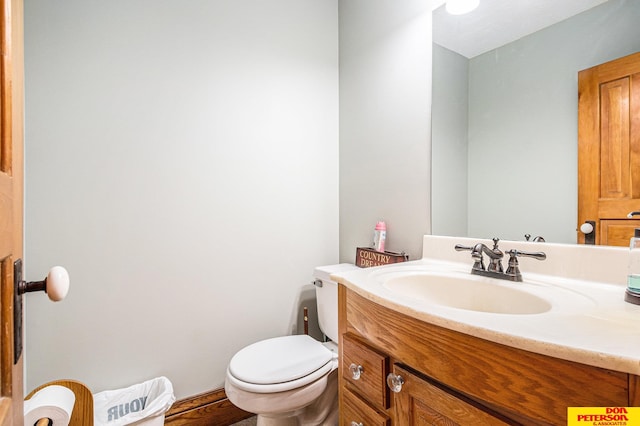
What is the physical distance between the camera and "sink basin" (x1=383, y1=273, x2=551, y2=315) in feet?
2.77

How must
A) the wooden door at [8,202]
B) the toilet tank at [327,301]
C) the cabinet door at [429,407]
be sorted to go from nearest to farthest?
the wooden door at [8,202], the cabinet door at [429,407], the toilet tank at [327,301]

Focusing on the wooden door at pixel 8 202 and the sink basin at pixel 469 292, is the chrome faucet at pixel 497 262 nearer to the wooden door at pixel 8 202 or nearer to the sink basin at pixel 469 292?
the sink basin at pixel 469 292

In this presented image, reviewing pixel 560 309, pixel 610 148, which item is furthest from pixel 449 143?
pixel 560 309

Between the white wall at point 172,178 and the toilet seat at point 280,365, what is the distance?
0.94 ft

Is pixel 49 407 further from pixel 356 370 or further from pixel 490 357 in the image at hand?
pixel 490 357

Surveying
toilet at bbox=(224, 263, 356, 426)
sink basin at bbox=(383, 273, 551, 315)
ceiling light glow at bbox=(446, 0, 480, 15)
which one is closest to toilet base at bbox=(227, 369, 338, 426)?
toilet at bbox=(224, 263, 356, 426)

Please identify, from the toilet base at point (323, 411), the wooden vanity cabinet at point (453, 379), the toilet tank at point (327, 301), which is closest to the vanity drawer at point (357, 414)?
the wooden vanity cabinet at point (453, 379)

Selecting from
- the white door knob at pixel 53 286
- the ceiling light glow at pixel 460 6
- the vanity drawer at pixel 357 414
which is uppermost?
the ceiling light glow at pixel 460 6

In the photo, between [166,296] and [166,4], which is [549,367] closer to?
[166,296]

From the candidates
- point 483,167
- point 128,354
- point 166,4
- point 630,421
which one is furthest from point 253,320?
point 166,4

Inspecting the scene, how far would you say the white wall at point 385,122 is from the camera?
1395 millimetres

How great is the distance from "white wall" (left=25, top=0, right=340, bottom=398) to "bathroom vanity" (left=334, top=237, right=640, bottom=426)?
2.30 ft

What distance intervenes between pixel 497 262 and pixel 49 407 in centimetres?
154

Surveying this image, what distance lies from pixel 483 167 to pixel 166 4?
162cm
